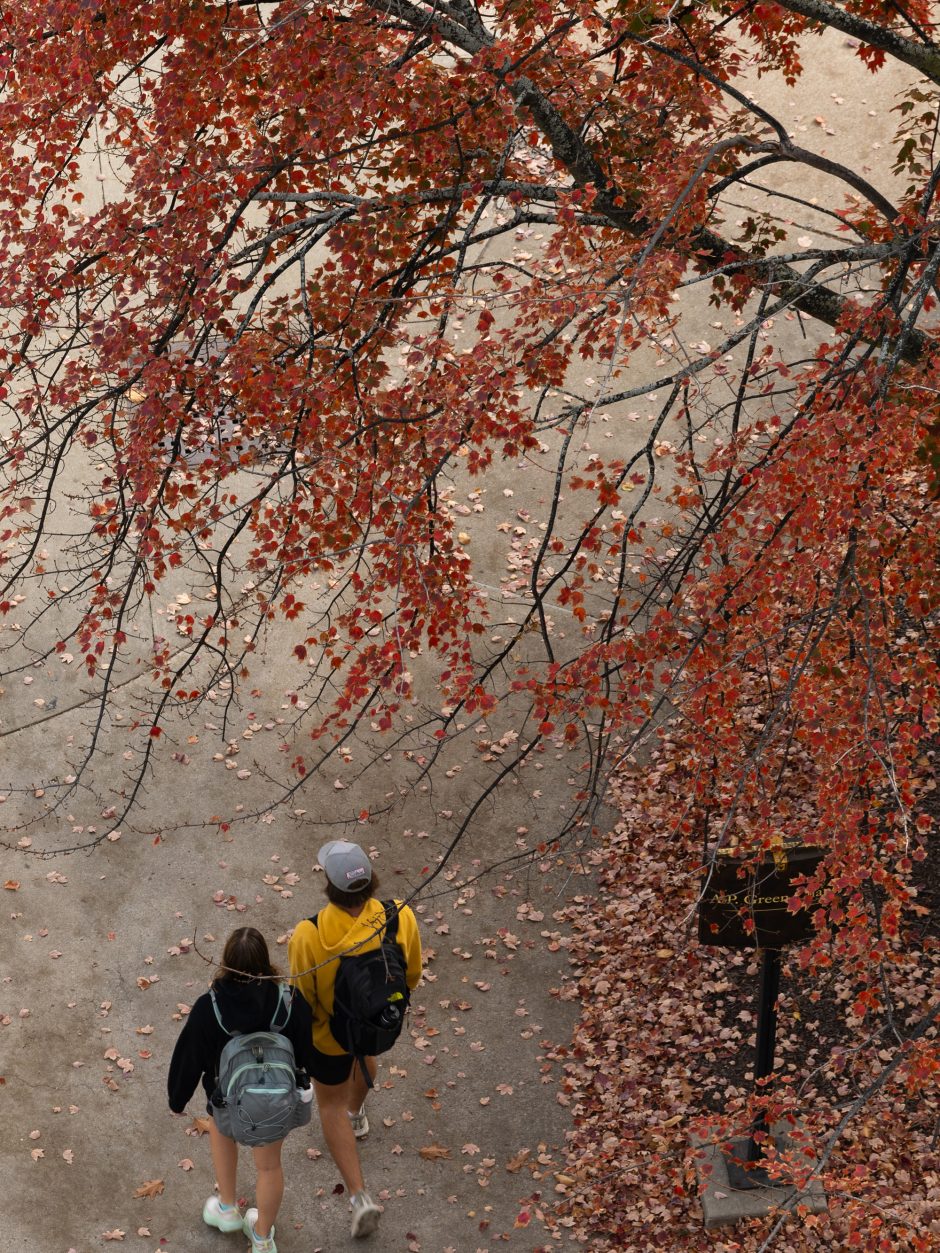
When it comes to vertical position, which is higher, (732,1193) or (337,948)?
(337,948)

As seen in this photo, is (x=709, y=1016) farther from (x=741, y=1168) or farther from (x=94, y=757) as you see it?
(x=94, y=757)

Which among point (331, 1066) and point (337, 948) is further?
point (331, 1066)

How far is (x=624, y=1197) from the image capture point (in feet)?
22.7

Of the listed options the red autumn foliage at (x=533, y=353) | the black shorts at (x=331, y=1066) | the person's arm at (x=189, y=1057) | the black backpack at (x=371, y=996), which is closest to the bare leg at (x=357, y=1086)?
the black shorts at (x=331, y=1066)

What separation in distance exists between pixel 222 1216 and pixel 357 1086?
931 millimetres

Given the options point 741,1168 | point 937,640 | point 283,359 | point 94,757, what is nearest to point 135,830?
point 94,757

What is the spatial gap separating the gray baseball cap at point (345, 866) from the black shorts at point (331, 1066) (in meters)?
0.89

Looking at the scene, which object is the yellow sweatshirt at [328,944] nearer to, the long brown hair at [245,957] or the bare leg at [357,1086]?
the long brown hair at [245,957]

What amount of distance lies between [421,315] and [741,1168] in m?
4.89

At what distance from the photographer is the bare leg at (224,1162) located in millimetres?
6273

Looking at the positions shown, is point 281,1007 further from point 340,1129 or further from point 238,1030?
point 340,1129

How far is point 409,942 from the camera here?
6238 mm

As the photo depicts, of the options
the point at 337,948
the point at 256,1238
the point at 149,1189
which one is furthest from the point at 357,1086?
the point at 149,1189

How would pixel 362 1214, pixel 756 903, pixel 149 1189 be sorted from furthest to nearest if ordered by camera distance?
pixel 149 1189 → pixel 362 1214 → pixel 756 903
